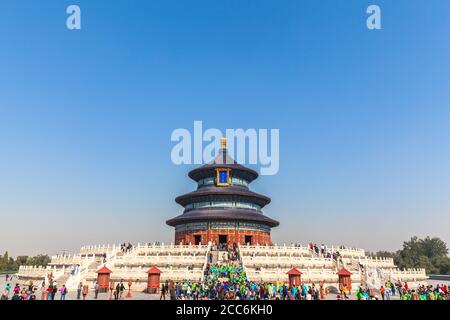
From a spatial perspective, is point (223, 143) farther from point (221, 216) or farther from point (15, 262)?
point (15, 262)

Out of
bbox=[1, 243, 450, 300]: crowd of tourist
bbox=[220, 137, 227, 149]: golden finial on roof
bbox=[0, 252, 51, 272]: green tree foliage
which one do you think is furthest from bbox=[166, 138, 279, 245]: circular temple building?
bbox=[0, 252, 51, 272]: green tree foliage

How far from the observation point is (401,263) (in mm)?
68562

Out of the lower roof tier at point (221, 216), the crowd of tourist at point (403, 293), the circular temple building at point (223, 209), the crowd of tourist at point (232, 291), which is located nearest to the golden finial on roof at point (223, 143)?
the circular temple building at point (223, 209)

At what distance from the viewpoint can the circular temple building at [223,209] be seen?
45375mm

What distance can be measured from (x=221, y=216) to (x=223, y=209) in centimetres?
228

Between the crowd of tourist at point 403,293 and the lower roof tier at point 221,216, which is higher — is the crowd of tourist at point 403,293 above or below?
below

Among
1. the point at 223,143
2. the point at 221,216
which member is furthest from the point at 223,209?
the point at 223,143

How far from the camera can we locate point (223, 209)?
47188 millimetres

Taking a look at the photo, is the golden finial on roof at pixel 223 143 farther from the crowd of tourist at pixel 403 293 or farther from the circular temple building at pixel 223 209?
the crowd of tourist at pixel 403 293

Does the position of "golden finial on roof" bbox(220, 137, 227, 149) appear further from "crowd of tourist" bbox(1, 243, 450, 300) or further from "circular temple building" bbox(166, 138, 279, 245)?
"crowd of tourist" bbox(1, 243, 450, 300)

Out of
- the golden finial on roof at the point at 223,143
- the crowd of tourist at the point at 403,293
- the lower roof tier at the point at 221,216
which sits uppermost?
the golden finial on roof at the point at 223,143
